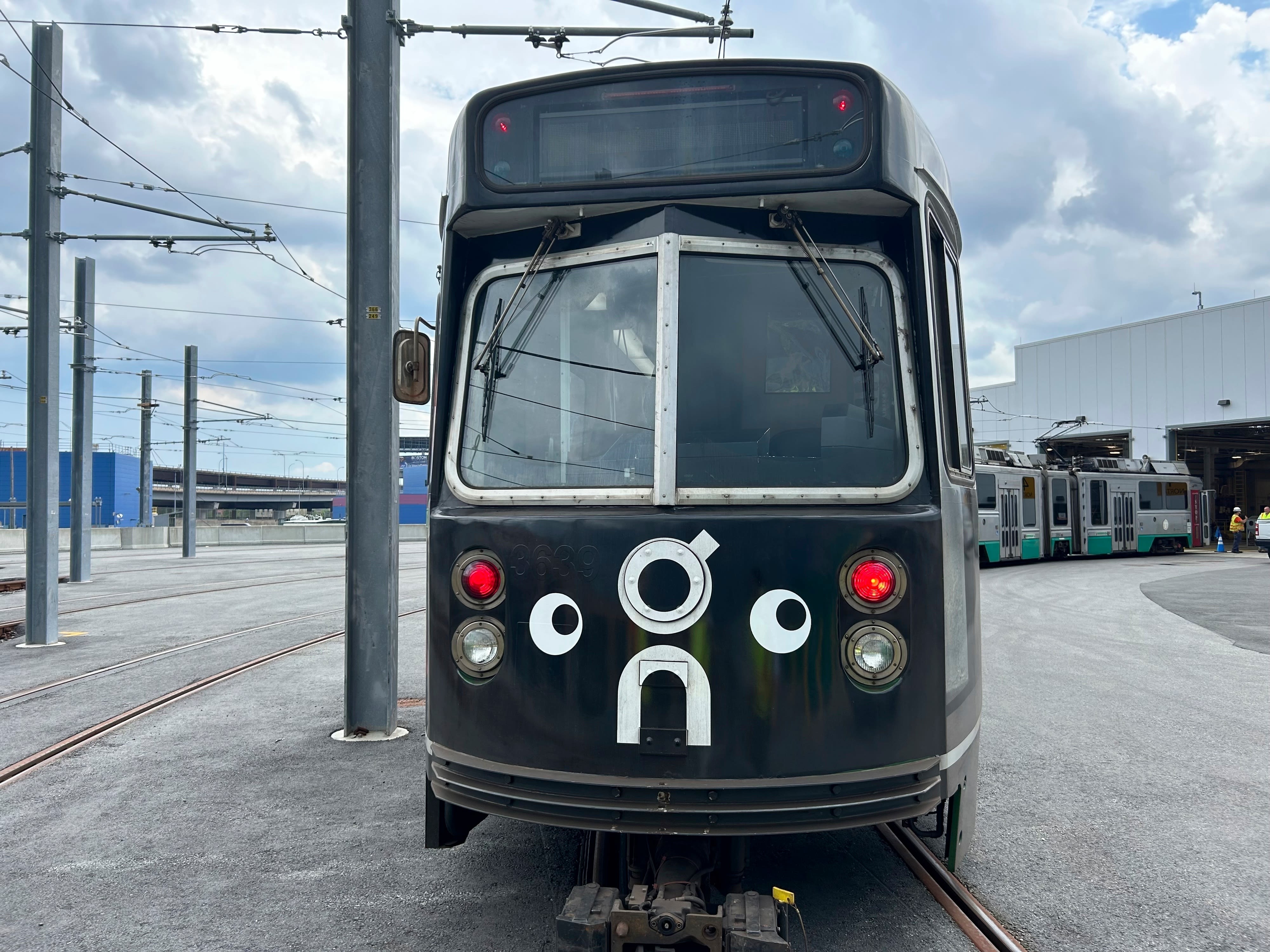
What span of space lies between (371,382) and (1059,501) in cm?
2545

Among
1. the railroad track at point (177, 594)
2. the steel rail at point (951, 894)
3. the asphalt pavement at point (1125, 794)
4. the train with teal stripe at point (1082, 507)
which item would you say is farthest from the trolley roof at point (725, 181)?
the train with teal stripe at point (1082, 507)

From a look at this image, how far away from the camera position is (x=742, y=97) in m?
3.38

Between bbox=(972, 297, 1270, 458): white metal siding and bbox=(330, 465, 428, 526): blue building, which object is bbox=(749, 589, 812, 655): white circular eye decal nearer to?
bbox=(972, 297, 1270, 458): white metal siding

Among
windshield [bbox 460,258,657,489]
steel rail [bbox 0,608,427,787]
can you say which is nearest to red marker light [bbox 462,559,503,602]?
windshield [bbox 460,258,657,489]

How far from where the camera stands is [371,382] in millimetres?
6504

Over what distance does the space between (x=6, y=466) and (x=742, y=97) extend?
173 feet

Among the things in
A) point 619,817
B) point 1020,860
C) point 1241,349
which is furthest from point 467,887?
point 1241,349

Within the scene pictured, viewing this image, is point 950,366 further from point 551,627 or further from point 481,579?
point 481,579

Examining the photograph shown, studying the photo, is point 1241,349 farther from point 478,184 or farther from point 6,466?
point 6,466

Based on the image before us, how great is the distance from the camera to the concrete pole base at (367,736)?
6.42 metres

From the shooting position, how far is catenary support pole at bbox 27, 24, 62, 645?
11.1 m

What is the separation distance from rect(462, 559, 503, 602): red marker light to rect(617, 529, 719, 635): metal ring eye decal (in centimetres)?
44

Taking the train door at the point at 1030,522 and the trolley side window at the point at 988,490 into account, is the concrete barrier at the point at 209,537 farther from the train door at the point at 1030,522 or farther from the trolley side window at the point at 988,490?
the train door at the point at 1030,522

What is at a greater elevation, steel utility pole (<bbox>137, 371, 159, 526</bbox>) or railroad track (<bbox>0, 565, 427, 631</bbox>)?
steel utility pole (<bbox>137, 371, 159, 526</bbox>)
